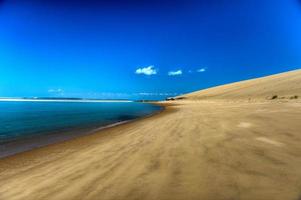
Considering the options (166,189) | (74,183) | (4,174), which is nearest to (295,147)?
(166,189)

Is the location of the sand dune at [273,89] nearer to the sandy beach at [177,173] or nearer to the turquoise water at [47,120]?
the turquoise water at [47,120]

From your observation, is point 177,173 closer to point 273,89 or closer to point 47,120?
point 47,120

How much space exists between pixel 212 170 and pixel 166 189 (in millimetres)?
1322

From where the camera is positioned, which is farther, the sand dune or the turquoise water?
the sand dune

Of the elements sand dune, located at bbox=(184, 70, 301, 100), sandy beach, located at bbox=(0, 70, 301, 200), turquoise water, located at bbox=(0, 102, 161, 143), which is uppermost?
sand dune, located at bbox=(184, 70, 301, 100)

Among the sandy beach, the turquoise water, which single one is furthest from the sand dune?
the sandy beach

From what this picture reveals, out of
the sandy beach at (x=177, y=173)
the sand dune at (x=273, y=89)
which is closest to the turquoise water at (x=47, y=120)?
the sandy beach at (x=177, y=173)

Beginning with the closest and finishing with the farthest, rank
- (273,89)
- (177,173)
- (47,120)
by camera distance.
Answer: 1. (177,173)
2. (47,120)
3. (273,89)

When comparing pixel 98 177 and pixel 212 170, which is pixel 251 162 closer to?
pixel 212 170

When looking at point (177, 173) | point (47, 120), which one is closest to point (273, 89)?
point (47, 120)

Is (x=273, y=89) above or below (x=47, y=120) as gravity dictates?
above

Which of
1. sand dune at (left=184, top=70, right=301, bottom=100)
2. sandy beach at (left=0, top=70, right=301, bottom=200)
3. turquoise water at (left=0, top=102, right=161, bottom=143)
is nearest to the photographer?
sandy beach at (left=0, top=70, right=301, bottom=200)

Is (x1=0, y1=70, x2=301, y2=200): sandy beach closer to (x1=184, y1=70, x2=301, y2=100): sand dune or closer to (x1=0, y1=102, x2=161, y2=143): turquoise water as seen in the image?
(x1=0, y1=102, x2=161, y2=143): turquoise water

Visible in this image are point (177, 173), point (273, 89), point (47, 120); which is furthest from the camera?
point (273, 89)
